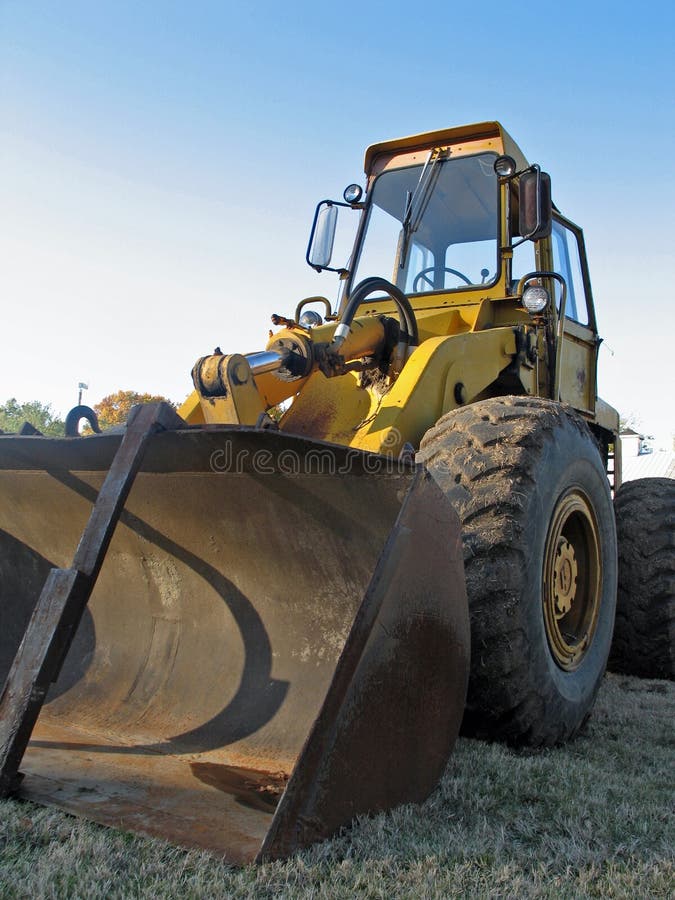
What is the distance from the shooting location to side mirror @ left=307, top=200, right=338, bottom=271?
16.9 feet

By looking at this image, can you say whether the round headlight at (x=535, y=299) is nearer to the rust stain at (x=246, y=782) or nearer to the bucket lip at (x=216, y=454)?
the bucket lip at (x=216, y=454)

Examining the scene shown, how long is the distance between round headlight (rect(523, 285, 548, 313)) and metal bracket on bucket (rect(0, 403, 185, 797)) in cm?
251

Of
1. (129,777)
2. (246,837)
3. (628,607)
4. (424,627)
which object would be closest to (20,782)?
(129,777)

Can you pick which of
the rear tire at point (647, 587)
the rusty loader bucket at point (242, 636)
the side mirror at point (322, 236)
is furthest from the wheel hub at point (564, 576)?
the side mirror at point (322, 236)

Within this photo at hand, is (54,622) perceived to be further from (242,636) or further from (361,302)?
(361,302)

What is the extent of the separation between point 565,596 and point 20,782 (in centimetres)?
223

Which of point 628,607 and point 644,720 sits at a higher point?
point 628,607

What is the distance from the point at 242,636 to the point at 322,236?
115 inches

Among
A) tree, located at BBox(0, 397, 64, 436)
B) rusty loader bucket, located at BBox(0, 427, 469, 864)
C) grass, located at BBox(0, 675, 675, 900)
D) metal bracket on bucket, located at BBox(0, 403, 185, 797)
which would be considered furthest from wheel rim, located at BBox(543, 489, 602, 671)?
tree, located at BBox(0, 397, 64, 436)

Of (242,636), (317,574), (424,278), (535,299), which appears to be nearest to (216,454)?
(317,574)

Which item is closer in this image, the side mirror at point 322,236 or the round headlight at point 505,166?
the round headlight at point 505,166

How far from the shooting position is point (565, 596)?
3.46m

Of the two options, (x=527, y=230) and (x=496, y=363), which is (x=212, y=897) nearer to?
(x=496, y=363)

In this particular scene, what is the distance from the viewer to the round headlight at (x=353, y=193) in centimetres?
522
